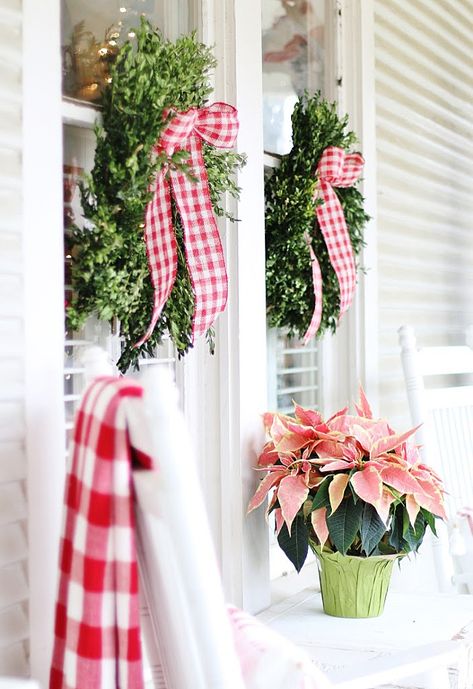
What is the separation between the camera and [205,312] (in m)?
1.49

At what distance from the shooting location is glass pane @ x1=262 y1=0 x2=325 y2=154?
6.42 feet

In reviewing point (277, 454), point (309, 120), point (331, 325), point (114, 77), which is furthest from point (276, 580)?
point (114, 77)

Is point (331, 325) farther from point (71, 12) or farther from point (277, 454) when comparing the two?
point (71, 12)

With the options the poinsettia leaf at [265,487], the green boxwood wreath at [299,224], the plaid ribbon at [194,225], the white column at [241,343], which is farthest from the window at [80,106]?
the green boxwood wreath at [299,224]

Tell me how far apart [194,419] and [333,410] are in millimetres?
583

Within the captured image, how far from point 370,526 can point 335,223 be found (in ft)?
2.18

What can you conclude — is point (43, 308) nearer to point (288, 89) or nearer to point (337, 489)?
point (337, 489)

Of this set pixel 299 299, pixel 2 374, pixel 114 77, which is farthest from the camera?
pixel 299 299

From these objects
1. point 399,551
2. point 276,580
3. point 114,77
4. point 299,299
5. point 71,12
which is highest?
point 71,12

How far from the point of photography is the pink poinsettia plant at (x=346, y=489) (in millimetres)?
1564

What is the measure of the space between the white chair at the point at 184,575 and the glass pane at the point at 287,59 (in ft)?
4.04

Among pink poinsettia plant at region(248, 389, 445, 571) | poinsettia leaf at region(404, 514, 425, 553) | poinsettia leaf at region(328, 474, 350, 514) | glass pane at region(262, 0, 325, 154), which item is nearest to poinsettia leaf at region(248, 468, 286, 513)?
pink poinsettia plant at region(248, 389, 445, 571)

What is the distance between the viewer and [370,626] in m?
1.59

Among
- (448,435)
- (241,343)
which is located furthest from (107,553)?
(448,435)
